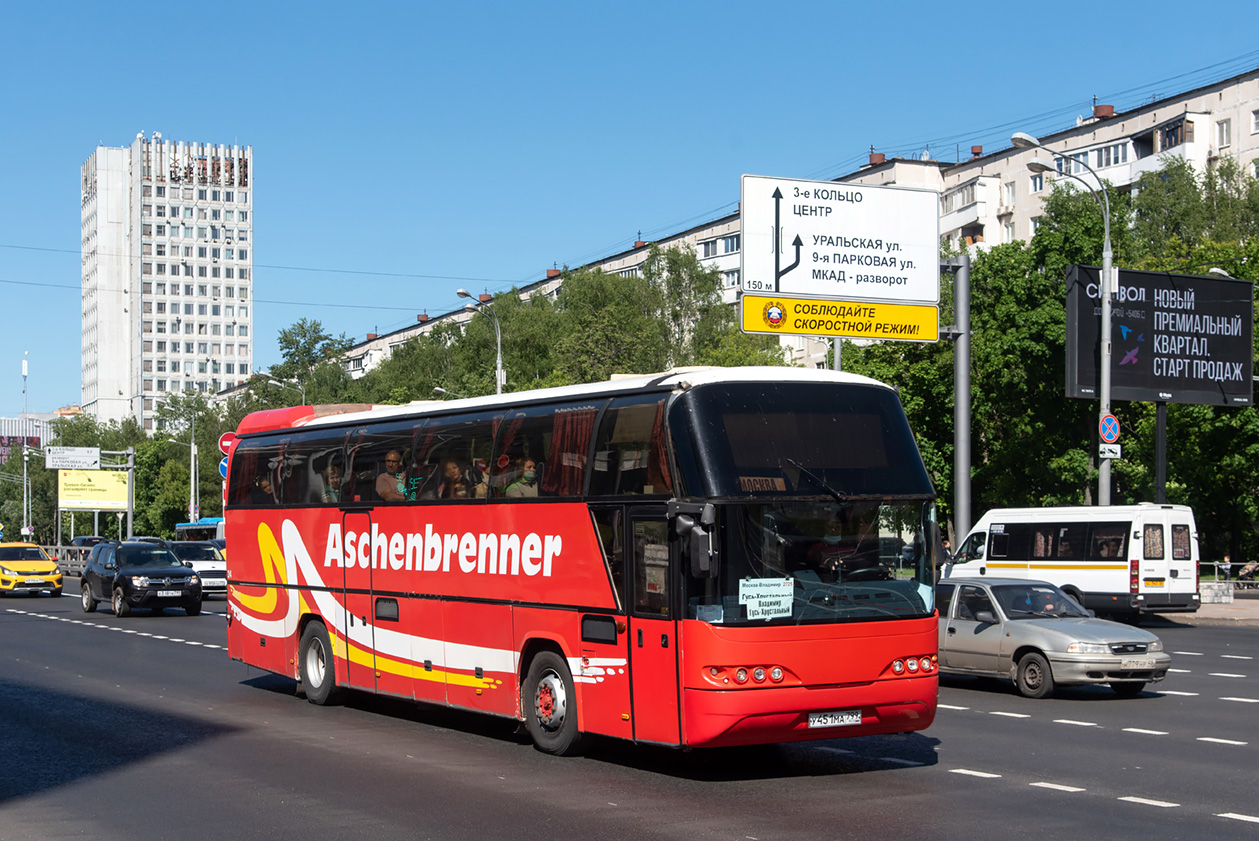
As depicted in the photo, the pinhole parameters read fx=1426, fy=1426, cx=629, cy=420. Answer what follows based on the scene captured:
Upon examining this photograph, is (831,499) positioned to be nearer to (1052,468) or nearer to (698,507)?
(698,507)

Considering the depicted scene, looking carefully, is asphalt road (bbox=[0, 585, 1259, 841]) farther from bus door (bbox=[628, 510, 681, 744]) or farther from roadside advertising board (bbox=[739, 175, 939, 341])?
roadside advertising board (bbox=[739, 175, 939, 341])

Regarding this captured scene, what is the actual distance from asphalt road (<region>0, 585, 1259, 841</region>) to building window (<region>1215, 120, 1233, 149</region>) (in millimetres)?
53167

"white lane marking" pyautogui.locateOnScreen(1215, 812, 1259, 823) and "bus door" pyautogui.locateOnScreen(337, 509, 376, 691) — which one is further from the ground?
"bus door" pyautogui.locateOnScreen(337, 509, 376, 691)

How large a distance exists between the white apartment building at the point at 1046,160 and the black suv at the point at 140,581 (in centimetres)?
3000

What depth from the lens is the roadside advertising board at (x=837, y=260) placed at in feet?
88.0

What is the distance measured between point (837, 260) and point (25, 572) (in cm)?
2927

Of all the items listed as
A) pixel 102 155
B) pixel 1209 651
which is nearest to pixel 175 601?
pixel 1209 651

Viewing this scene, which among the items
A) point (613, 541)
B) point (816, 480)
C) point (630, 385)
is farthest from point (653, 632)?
point (630, 385)

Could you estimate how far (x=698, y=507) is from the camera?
33.9 ft

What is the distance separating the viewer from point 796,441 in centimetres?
1102

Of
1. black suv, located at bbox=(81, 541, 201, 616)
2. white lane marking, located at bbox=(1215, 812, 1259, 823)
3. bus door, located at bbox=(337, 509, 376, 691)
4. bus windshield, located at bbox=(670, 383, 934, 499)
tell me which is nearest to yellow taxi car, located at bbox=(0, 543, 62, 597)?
black suv, located at bbox=(81, 541, 201, 616)

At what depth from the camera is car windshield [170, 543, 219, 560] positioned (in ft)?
144

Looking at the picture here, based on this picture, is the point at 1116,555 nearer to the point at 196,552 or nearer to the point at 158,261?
the point at 196,552

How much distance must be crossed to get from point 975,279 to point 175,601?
3228 cm
